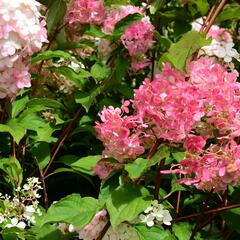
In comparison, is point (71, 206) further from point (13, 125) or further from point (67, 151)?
point (67, 151)

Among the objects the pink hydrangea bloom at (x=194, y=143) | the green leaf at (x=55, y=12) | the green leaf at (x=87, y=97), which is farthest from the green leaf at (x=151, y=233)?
the green leaf at (x=55, y=12)

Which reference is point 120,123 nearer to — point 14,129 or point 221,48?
point 14,129

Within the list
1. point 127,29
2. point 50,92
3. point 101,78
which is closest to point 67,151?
point 50,92

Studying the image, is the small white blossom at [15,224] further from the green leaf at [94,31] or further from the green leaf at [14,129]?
the green leaf at [94,31]

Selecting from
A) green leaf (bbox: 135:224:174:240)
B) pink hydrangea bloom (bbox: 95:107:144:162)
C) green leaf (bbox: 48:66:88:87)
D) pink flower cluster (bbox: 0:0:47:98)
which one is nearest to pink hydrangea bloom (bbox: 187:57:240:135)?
pink hydrangea bloom (bbox: 95:107:144:162)

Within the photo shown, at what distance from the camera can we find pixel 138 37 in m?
2.15

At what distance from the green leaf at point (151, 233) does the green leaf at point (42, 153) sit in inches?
22.1

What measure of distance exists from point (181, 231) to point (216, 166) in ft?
1.13

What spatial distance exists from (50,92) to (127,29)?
0.45m

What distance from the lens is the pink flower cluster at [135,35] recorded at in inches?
84.7

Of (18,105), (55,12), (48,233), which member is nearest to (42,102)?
(18,105)

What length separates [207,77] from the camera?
1.56 meters

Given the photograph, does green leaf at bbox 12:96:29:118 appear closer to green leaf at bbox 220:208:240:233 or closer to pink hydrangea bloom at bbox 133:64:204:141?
pink hydrangea bloom at bbox 133:64:204:141

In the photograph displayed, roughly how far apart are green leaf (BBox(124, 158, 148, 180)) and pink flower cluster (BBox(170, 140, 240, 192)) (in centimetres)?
10
